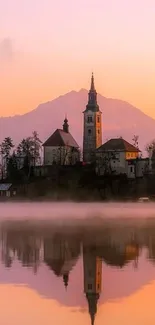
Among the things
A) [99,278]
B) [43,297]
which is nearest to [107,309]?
[43,297]

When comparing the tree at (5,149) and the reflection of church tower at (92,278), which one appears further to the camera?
the tree at (5,149)

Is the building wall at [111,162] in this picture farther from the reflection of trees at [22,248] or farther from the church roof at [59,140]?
the reflection of trees at [22,248]

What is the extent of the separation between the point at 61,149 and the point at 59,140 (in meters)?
4.48

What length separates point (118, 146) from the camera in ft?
498

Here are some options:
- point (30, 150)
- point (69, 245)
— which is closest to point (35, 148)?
point (30, 150)

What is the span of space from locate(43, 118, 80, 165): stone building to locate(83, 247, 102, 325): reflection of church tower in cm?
11842

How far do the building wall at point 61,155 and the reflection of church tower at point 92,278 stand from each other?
4645 inches

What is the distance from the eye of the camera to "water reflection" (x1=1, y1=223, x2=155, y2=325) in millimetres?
27558

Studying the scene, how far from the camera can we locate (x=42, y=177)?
14175cm

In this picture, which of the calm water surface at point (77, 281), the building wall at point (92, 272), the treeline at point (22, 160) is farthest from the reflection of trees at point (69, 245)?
the treeline at point (22, 160)

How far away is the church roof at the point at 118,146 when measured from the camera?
151 m

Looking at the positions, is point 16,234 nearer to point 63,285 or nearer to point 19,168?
point 63,285

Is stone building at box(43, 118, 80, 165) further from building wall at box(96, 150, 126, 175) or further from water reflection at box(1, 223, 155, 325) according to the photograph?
water reflection at box(1, 223, 155, 325)

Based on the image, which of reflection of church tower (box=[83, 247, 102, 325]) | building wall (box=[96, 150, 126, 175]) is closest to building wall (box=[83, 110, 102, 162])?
building wall (box=[96, 150, 126, 175])
